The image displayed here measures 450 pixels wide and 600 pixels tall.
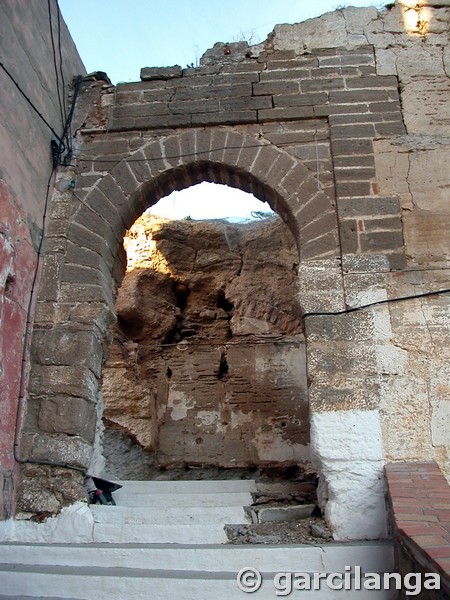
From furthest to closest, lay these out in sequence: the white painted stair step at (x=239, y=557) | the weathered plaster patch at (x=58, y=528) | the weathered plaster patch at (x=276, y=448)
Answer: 1. the weathered plaster patch at (x=276, y=448)
2. the weathered plaster patch at (x=58, y=528)
3. the white painted stair step at (x=239, y=557)

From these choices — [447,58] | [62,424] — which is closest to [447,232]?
[447,58]

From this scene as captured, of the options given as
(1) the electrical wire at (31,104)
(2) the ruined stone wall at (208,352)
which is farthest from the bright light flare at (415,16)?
(1) the electrical wire at (31,104)

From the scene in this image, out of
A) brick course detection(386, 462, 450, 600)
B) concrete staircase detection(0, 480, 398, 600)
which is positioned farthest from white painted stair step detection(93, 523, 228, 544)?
brick course detection(386, 462, 450, 600)

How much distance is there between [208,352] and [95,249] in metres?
3.17

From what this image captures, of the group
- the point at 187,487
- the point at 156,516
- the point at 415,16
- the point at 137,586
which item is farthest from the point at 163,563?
the point at 415,16

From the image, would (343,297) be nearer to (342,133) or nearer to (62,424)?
(342,133)

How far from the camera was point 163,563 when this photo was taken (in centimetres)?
297

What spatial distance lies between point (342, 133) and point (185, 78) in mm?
1458

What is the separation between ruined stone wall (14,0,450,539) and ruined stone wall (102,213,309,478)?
2431 millimetres

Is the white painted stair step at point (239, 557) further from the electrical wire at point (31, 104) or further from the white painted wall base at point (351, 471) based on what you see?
the electrical wire at point (31, 104)

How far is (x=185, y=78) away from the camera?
494 cm

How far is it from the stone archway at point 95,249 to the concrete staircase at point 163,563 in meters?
0.50

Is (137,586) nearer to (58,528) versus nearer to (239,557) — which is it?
(239,557)

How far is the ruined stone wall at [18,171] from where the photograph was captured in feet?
12.1
